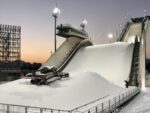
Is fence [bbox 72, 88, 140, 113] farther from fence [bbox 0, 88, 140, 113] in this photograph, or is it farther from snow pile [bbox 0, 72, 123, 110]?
snow pile [bbox 0, 72, 123, 110]


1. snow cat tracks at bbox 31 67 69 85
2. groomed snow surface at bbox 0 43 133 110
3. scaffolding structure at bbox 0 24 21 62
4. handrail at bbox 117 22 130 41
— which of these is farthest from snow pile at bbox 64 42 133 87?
scaffolding structure at bbox 0 24 21 62

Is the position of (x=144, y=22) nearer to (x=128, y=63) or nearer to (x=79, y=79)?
(x=128, y=63)

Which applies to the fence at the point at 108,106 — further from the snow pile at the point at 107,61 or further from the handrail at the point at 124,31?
the handrail at the point at 124,31

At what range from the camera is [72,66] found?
150 ft

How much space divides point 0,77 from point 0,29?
30761 mm

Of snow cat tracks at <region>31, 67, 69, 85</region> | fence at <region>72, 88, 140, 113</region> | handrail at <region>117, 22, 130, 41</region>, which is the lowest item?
fence at <region>72, 88, 140, 113</region>

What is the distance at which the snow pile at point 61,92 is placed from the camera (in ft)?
74.8

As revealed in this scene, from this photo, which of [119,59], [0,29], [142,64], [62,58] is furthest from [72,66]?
[0,29]

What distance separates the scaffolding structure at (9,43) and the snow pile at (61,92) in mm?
56432

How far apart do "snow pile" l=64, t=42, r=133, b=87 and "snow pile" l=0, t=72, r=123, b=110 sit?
21.6 feet

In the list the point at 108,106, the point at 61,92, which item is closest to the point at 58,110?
the point at 108,106

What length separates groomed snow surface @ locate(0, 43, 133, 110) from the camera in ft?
75.9

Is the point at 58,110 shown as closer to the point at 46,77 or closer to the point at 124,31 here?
the point at 46,77

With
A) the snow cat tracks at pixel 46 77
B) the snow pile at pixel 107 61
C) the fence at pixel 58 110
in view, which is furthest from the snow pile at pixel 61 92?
the snow pile at pixel 107 61
